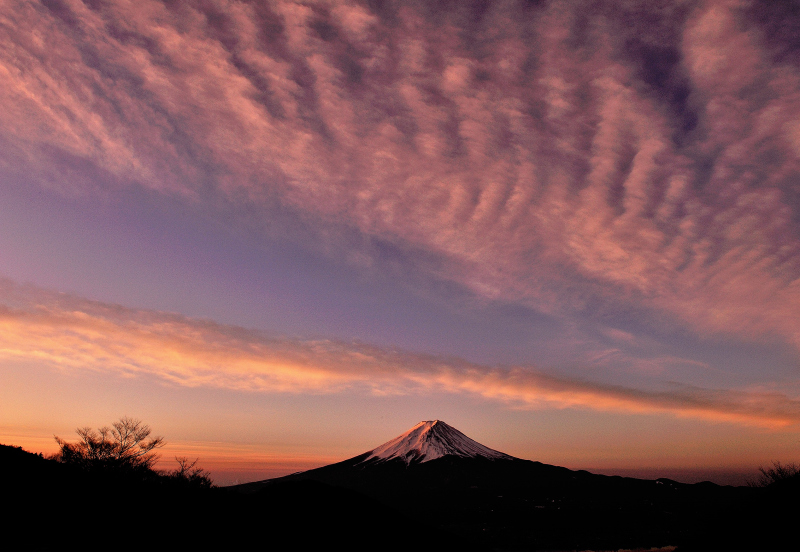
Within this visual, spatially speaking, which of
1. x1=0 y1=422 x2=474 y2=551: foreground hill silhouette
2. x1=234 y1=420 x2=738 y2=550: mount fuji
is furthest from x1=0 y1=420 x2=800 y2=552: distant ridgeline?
x1=234 y1=420 x2=738 y2=550: mount fuji

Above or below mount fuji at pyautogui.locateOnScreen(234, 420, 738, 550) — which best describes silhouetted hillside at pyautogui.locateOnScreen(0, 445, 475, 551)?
above

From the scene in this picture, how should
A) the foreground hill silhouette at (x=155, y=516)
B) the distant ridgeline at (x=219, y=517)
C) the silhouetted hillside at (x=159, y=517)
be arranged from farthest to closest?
the distant ridgeline at (x=219, y=517)
the silhouetted hillside at (x=159, y=517)
the foreground hill silhouette at (x=155, y=516)

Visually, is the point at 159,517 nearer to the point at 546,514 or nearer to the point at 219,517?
the point at 219,517

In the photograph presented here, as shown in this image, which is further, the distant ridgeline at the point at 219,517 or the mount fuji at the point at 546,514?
the mount fuji at the point at 546,514

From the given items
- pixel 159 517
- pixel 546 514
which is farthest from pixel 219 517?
pixel 546 514

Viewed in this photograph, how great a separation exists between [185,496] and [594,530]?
467ft

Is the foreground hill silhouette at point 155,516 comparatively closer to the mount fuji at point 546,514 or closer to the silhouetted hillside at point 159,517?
the silhouetted hillside at point 159,517

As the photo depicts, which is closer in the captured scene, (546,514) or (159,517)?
(159,517)

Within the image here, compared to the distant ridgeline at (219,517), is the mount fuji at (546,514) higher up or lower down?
lower down

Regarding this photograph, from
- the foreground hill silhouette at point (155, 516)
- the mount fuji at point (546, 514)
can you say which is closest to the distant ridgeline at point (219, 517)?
the foreground hill silhouette at point (155, 516)

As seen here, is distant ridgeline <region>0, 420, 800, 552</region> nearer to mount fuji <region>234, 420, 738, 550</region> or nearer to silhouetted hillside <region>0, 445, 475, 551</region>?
silhouetted hillside <region>0, 445, 475, 551</region>

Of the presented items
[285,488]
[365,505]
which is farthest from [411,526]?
[285,488]

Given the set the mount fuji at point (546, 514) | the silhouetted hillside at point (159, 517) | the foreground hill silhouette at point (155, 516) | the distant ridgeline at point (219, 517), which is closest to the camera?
the foreground hill silhouette at point (155, 516)

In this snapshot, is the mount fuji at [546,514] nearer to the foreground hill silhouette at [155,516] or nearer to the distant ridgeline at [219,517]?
the distant ridgeline at [219,517]
